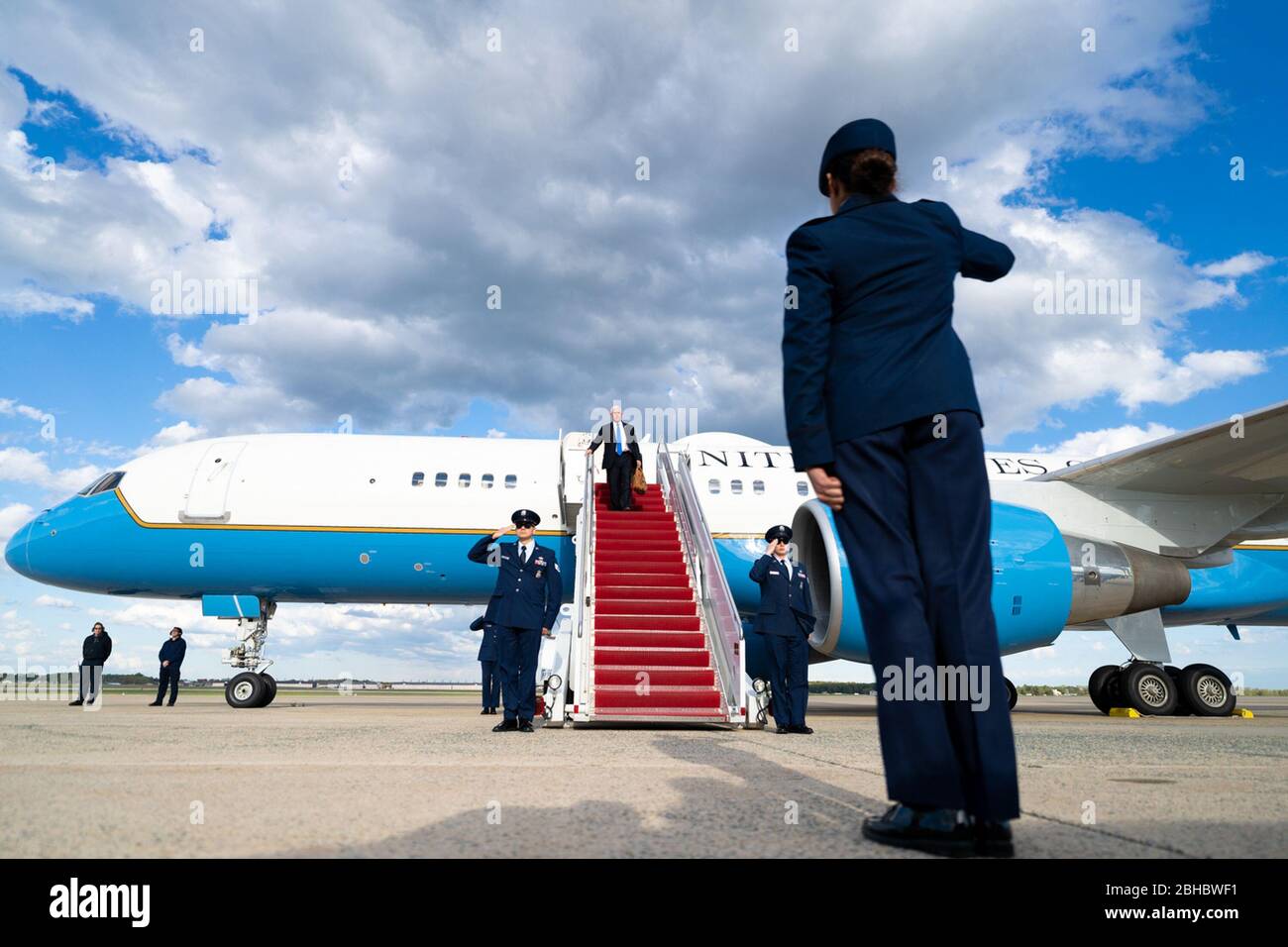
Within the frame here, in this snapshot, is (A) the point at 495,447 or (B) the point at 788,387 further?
(A) the point at 495,447

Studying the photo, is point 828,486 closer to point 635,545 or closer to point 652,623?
point 652,623

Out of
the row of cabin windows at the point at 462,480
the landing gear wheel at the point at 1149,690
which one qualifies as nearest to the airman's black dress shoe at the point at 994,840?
the landing gear wheel at the point at 1149,690

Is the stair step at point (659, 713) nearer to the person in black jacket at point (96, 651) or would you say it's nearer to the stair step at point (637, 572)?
the stair step at point (637, 572)

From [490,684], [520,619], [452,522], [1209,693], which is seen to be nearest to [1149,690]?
[1209,693]

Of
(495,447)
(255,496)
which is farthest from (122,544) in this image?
(495,447)

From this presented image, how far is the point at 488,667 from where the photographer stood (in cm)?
1003

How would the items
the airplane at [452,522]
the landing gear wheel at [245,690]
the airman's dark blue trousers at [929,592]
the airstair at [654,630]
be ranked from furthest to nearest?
the landing gear wheel at [245,690] → the airplane at [452,522] → the airstair at [654,630] → the airman's dark blue trousers at [929,592]

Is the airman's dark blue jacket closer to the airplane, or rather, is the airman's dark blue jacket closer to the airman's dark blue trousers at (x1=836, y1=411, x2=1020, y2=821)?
the airman's dark blue trousers at (x1=836, y1=411, x2=1020, y2=821)

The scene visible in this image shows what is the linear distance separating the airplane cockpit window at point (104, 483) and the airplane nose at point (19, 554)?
0.88 metres

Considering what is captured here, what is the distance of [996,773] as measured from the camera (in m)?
2.08

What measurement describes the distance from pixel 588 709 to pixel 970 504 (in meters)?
5.19

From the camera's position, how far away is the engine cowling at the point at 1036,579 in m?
8.83

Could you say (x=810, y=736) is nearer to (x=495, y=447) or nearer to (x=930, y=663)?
(x=930, y=663)

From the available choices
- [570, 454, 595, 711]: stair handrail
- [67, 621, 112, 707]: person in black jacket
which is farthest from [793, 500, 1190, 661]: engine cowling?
[67, 621, 112, 707]: person in black jacket
